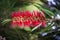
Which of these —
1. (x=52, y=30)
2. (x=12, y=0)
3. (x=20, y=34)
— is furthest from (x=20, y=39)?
(x=12, y=0)

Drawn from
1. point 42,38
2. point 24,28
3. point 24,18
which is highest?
point 24,18

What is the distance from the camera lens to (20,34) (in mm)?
1746

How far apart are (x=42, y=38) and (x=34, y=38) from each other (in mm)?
128

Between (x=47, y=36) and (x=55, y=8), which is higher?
(x=55, y=8)

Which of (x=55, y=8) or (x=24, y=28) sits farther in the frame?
(x=55, y=8)

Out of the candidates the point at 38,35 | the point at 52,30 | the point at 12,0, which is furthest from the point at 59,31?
the point at 12,0

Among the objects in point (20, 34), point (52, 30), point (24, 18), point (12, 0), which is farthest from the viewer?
point (12, 0)

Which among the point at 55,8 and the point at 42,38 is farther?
the point at 55,8

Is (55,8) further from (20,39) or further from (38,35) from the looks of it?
(20,39)

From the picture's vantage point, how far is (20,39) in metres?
1.76

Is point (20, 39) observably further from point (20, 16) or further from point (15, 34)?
point (20, 16)

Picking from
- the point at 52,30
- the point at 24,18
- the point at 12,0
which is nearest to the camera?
the point at 24,18

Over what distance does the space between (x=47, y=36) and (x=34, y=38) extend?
16 centimetres

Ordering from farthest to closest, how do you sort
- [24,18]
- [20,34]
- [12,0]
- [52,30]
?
[12,0] → [52,30] → [20,34] → [24,18]
